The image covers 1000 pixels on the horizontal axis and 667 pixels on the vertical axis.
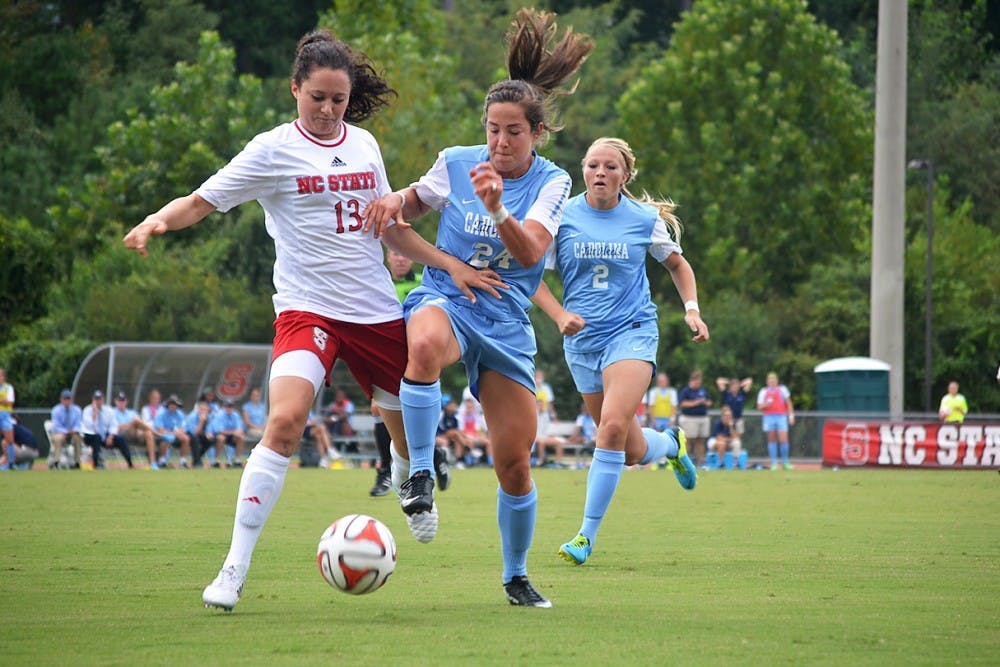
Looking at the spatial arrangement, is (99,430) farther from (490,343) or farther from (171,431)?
A: (490,343)

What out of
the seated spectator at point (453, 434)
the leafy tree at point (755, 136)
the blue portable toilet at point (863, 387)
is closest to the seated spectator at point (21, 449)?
the seated spectator at point (453, 434)

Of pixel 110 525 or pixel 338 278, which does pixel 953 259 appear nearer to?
pixel 110 525

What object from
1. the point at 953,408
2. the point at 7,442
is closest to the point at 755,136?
the point at 953,408

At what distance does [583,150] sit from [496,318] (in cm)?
5230

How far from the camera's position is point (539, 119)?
734 centimetres

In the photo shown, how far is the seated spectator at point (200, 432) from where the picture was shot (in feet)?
90.3

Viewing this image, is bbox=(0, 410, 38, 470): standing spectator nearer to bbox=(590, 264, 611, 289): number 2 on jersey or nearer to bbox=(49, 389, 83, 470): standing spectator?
bbox=(49, 389, 83, 470): standing spectator

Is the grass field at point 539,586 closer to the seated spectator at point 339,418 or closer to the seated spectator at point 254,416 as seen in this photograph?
the seated spectator at point 254,416

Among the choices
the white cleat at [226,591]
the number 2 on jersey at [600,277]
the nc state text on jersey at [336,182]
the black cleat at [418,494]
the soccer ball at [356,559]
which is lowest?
the white cleat at [226,591]

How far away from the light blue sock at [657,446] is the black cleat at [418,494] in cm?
432

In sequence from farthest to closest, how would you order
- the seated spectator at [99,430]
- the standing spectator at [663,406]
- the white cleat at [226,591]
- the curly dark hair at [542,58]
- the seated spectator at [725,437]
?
the seated spectator at [725,437]
the standing spectator at [663,406]
the seated spectator at [99,430]
the curly dark hair at [542,58]
the white cleat at [226,591]

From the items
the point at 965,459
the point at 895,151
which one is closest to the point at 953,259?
the point at 895,151

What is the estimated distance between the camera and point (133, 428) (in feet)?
90.3

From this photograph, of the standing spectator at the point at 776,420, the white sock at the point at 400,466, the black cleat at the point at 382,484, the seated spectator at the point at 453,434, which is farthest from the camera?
the standing spectator at the point at 776,420
